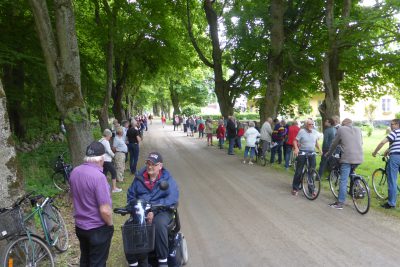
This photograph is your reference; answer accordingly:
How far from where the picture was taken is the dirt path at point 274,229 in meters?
5.56

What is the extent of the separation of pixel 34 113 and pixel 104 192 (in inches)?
630

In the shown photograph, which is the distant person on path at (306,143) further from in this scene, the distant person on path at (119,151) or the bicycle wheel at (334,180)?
the distant person on path at (119,151)

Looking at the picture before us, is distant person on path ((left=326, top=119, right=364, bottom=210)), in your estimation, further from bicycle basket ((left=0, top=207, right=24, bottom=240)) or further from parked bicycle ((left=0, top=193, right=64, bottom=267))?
bicycle basket ((left=0, top=207, right=24, bottom=240))

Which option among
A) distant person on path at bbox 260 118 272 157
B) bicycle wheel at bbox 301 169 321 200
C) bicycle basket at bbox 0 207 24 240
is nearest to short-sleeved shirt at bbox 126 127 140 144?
distant person on path at bbox 260 118 272 157

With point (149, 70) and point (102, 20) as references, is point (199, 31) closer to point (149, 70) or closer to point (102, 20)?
point (149, 70)

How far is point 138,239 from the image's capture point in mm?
4234

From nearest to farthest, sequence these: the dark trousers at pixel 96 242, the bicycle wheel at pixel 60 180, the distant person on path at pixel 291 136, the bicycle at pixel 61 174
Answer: the dark trousers at pixel 96 242
the bicycle wheel at pixel 60 180
the bicycle at pixel 61 174
the distant person on path at pixel 291 136

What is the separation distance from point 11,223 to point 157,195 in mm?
1831

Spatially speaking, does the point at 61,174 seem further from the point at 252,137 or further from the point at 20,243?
the point at 252,137

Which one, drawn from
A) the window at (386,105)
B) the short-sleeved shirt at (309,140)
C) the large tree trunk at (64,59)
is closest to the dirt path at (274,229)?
the short-sleeved shirt at (309,140)

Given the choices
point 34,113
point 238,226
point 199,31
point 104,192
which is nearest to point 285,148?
point 238,226

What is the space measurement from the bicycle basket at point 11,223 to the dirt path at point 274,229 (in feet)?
8.02

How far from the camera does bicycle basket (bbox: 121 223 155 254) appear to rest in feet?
13.8

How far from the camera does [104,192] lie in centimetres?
412
